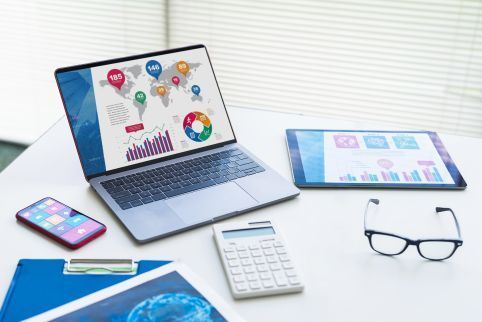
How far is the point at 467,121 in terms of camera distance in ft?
8.15

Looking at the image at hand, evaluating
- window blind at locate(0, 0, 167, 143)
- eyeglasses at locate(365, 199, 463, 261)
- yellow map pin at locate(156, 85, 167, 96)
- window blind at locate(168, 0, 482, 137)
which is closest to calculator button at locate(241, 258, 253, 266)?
eyeglasses at locate(365, 199, 463, 261)

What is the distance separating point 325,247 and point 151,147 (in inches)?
17.3

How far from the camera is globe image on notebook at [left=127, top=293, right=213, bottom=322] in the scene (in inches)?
36.0

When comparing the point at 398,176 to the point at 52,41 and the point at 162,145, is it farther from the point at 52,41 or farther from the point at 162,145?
the point at 52,41

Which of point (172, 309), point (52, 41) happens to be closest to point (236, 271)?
point (172, 309)

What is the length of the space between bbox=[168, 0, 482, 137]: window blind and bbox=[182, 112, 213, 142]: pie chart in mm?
1218

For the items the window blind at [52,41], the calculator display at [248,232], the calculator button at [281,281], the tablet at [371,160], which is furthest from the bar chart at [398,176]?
the window blind at [52,41]

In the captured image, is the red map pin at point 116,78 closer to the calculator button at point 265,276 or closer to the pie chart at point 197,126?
the pie chart at point 197,126

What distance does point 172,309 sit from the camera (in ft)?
3.05

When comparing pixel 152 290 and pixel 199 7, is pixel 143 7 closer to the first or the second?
pixel 199 7

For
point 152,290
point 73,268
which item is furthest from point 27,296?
point 152,290

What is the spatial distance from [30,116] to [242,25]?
1126 mm

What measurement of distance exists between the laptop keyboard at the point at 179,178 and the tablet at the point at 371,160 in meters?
0.13

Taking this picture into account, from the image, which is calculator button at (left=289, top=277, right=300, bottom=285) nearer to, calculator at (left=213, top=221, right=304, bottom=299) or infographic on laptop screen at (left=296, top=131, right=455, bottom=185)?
calculator at (left=213, top=221, right=304, bottom=299)
